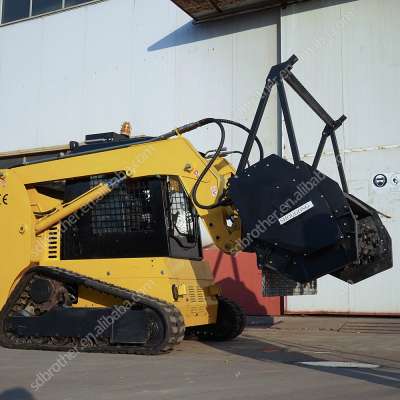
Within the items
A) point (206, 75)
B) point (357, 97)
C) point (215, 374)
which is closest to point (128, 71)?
point (206, 75)

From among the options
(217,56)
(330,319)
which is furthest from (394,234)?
(217,56)

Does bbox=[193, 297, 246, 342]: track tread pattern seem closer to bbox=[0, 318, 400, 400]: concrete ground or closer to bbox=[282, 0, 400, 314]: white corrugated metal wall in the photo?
bbox=[0, 318, 400, 400]: concrete ground

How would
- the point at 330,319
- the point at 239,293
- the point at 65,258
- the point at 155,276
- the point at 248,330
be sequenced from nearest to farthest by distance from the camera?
the point at 155,276, the point at 65,258, the point at 248,330, the point at 330,319, the point at 239,293

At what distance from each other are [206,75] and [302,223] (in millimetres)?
8639

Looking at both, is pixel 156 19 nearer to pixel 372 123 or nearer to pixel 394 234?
pixel 372 123

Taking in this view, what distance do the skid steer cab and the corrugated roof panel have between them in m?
6.32

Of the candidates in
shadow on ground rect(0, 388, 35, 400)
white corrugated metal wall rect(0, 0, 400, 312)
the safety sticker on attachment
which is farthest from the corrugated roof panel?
shadow on ground rect(0, 388, 35, 400)

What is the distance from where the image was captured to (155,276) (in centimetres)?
696

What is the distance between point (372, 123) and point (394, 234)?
2.30 metres

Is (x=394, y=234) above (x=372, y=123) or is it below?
below

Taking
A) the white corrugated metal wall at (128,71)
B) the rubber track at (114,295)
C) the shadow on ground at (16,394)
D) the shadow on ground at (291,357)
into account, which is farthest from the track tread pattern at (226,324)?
the white corrugated metal wall at (128,71)

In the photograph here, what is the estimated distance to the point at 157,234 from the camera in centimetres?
720

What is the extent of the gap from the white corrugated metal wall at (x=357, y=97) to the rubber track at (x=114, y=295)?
19.9ft

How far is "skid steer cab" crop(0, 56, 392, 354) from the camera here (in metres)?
6.11
